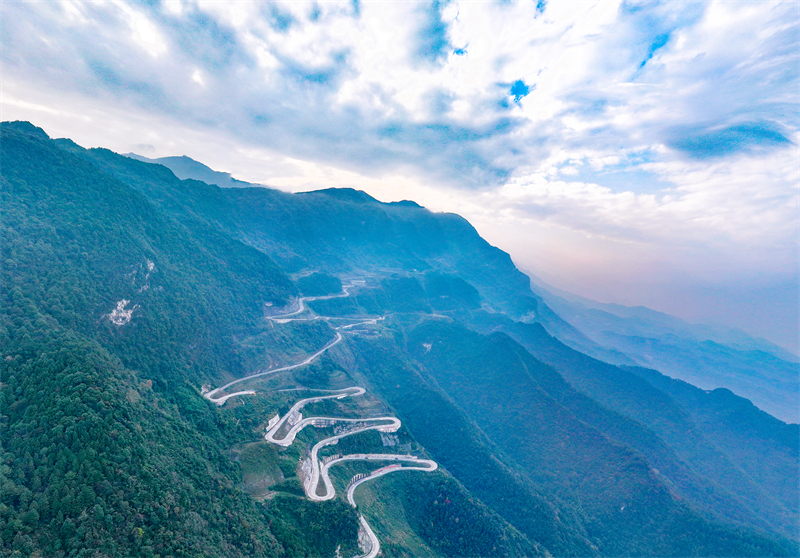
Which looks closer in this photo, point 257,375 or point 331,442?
point 331,442

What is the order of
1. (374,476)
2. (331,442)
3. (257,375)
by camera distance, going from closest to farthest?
1. (374,476)
2. (331,442)
3. (257,375)

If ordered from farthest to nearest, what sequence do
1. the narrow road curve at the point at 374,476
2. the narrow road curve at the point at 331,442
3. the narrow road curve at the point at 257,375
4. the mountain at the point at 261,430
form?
the narrow road curve at the point at 257,375 < the narrow road curve at the point at 331,442 < the narrow road curve at the point at 374,476 < the mountain at the point at 261,430

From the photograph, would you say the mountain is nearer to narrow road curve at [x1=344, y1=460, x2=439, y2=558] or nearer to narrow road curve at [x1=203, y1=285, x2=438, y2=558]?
narrow road curve at [x1=344, y1=460, x2=439, y2=558]

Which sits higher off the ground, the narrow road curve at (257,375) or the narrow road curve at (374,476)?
the narrow road curve at (257,375)

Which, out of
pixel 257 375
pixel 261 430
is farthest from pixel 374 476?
pixel 257 375

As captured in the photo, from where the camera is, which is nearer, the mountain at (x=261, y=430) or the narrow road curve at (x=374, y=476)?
the mountain at (x=261, y=430)

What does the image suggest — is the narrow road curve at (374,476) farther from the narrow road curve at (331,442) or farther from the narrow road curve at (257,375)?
the narrow road curve at (257,375)

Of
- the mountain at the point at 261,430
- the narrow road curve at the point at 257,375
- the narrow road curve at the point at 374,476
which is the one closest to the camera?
the mountain at the point at 261,430

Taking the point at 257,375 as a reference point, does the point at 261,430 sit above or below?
below

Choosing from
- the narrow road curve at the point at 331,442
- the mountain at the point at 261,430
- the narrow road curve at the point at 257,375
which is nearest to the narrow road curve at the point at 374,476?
the narrow road curve at the point at 331,442

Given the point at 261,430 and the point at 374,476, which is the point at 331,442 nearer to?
the point at 374,476
